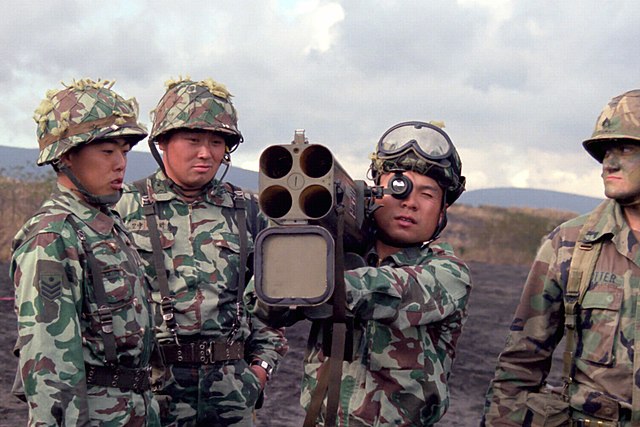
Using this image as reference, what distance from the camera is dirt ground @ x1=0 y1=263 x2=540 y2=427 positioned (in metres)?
8.50

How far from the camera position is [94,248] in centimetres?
342

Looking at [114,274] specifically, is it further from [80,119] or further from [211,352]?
[211,352]

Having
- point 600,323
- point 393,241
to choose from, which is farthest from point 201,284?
point 600,323

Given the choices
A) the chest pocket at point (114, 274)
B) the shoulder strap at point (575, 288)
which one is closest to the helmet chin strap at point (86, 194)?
the chest pocket at point (114, 274)

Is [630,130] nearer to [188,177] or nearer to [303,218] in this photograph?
[303,218]

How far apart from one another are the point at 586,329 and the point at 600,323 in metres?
0.07

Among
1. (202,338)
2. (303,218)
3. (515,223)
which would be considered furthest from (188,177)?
(515,223)

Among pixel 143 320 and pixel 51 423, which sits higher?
pixel 143 320

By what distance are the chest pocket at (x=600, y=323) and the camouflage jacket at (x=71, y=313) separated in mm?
1960

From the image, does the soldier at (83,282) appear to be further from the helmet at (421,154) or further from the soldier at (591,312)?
the soldier at (591,312)

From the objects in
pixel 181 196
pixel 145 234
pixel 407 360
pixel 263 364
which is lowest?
pixel 263 364

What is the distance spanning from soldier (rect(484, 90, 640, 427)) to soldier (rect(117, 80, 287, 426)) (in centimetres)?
140

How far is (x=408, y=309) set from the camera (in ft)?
9.96

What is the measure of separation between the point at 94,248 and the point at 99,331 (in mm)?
358
